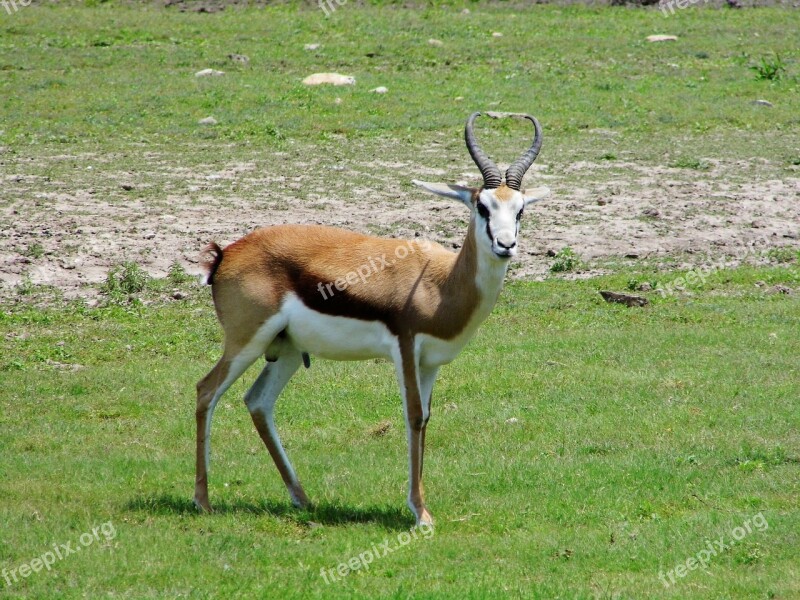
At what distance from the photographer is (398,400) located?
10.5 m

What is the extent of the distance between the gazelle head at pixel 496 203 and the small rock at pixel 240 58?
636 inches

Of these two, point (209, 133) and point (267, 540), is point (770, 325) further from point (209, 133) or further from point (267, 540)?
point (209, 133)

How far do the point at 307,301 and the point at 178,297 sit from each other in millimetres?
5870

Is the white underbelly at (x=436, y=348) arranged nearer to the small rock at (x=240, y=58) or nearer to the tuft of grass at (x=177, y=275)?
the tuft of grass at (x=177, y=275)

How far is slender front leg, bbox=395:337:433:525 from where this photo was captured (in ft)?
25.7

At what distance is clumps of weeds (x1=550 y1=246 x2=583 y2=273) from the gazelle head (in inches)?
261

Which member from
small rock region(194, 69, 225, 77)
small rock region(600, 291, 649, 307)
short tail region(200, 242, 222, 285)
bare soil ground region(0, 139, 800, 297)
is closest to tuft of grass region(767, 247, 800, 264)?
bare soil ground region(0, 139, 800, 297)

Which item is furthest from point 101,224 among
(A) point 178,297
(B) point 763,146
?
(B) point 763,146

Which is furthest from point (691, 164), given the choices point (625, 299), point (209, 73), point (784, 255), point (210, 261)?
point (210, 261)

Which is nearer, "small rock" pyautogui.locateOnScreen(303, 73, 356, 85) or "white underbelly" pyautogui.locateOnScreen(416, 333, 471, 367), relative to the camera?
"white underbelly" pyautogui.locateOnScreen(416, 333, 471, 367)

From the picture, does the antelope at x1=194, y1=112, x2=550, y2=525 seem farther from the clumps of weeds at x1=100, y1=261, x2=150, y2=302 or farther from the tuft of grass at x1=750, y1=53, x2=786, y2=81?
the tuft of grass at x1=750, y1=53, x2=786, y2=81

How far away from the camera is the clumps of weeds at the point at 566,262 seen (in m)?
14.7

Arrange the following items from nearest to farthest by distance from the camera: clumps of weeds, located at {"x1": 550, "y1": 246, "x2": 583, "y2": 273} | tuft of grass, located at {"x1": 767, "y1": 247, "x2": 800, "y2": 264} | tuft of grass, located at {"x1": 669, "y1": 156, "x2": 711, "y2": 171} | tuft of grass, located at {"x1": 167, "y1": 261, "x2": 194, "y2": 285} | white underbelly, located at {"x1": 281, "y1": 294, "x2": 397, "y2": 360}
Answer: white underbelly, located at {"x1": 281, "y1": 294, "x2": 397, "y2": 360}, tuft of grass, located at {"x1": 167, "y1": 261, "x2": 194, "y2": 285}, clumps of weeds, located at {"x1": 550, "y1": 246, "x2": 583, "y2": 273}, tuft of grass, located at {"x1": 767, "y1": 247, "x2": 800, "y2": 264}, tuft of grass, located at {"x1": 669, "y1": 156, "x2": 711, "y2": 171}

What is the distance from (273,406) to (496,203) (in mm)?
2231
